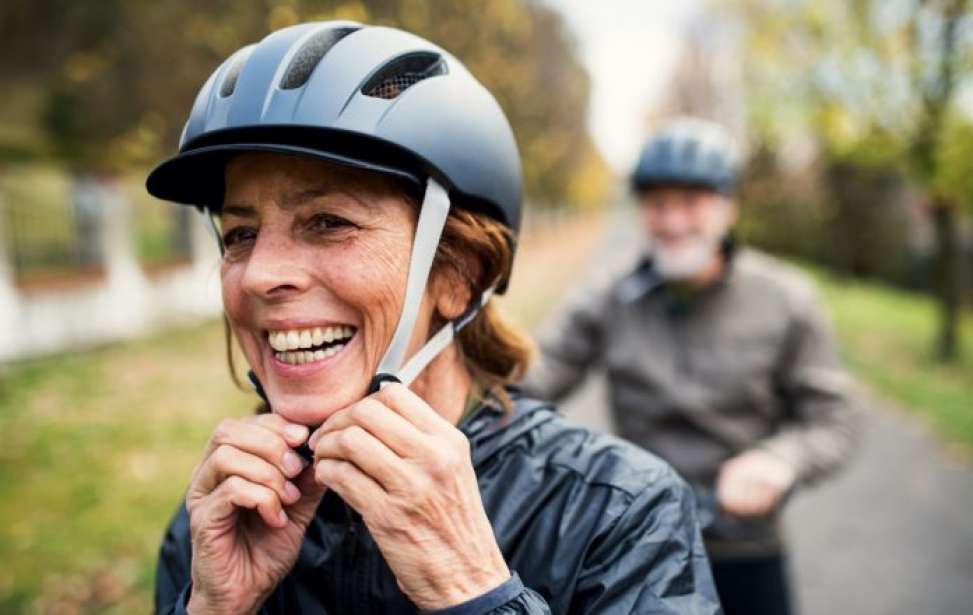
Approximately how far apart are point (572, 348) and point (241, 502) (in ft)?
6.93

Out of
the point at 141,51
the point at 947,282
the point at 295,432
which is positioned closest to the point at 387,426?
the point at 295,432

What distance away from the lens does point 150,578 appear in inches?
183

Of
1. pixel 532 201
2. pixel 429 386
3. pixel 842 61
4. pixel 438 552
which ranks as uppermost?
pixel 842 61

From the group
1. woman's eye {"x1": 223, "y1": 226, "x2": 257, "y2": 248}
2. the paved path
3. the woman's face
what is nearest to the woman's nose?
the woman's face

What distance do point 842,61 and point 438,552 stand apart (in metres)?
12.6

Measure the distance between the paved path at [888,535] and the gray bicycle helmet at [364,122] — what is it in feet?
13.3

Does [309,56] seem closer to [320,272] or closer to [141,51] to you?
[320,272]

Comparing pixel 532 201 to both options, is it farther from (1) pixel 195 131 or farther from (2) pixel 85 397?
(1) pixel 195 131

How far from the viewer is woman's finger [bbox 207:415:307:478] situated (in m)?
1.51

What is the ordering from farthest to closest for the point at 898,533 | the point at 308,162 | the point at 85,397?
the point at 85,397
the point at 898,533
the point at 308,162

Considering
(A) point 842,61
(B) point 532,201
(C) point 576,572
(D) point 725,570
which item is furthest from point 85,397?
(B) point 532,201

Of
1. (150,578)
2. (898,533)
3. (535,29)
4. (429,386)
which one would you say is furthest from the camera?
(535,29)

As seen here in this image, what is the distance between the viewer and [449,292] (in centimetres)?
180

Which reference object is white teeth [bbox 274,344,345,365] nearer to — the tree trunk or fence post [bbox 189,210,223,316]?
the tree trunk
